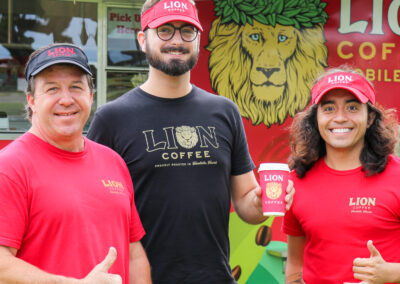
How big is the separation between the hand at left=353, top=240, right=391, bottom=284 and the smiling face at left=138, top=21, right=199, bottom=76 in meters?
1.21

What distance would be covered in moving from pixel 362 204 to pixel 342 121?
0.41 m

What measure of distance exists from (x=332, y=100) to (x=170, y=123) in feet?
2.70

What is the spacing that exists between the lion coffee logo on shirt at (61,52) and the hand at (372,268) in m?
1.49

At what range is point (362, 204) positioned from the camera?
101 inches

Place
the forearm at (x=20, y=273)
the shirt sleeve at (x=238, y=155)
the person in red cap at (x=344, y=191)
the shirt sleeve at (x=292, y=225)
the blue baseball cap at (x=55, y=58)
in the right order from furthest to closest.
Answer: the shirt sleeve at (x=238, y=155) → the shirt sleeve at (x=292, y=225) → the person in red cap at (x=344, y=191) → the blue baseball cap at (x=55, y=58) → the forearm at (x=20, y=273)

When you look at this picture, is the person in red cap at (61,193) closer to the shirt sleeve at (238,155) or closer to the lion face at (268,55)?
the shirt sleeve at (238,155)

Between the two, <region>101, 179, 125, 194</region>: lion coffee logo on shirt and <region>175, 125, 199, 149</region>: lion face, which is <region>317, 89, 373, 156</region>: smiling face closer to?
<region>175, 125, 199, 149</region>: lion face

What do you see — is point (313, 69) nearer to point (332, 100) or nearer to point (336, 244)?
point (332, 100)

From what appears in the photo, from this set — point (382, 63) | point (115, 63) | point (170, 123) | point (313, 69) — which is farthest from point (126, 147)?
point (382, 63)

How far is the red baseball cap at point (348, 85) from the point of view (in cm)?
271

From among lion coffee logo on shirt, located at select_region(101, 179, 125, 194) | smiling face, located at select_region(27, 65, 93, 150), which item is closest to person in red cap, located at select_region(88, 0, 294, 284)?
lion coffee logo on shirt, located at select_region(101, 179, 125, 194)

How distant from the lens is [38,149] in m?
2.15

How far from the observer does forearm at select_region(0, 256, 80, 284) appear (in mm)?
1916

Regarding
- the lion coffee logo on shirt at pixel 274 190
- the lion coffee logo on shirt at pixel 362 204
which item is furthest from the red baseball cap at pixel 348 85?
the lion coffee logo on shirt at pixel 274 190
